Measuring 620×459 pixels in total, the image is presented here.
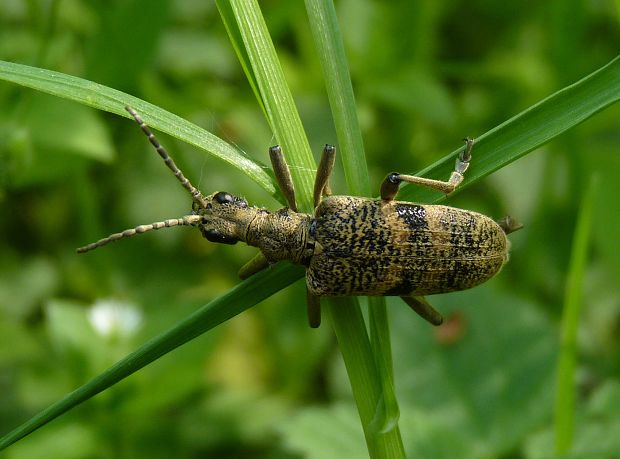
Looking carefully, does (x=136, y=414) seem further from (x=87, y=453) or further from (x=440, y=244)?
→ (x=440, y=244)

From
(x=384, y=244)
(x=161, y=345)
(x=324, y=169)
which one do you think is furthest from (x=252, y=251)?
(x=161, y=345)

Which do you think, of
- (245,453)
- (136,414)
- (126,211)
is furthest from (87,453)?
(126,211)

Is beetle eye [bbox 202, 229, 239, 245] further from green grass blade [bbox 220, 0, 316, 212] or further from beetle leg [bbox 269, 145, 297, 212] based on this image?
green grass blade [bbox 220, 0, 316, 212]

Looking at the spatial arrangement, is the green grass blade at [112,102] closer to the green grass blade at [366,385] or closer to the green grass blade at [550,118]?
the green grass blade at [366,385]

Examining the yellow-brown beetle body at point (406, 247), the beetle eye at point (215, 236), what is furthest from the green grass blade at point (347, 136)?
the beetle eye at point (215, 236)

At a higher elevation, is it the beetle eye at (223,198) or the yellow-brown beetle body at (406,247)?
the beetle eye at (223,198)

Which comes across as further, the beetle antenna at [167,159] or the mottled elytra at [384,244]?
the mottled elytra at [384,244]

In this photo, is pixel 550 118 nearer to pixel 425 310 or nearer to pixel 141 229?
pixel 425 310

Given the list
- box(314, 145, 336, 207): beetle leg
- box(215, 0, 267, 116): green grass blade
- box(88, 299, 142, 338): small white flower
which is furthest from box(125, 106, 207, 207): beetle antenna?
box(88, 299, 142, 338): small white flower
